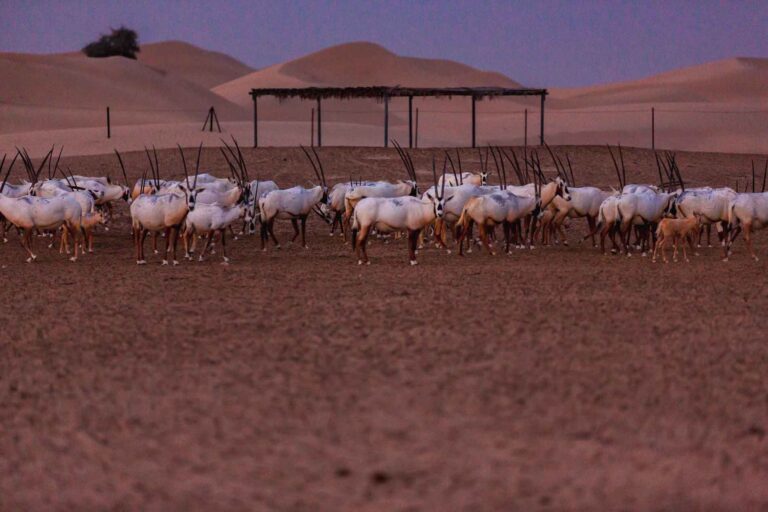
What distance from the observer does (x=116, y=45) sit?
365 ft

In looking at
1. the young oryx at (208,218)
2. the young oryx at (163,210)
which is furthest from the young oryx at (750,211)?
the young oryx at (163,210)

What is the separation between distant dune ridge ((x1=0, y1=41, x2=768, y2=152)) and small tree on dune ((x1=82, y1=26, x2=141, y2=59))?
10.3m

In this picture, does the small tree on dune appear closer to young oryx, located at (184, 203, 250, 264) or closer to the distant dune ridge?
the distant dune ridge

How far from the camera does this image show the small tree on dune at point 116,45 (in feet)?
366

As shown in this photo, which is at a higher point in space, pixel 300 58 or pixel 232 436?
pixel 300 58

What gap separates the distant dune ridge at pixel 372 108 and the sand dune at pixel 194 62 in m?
28.2

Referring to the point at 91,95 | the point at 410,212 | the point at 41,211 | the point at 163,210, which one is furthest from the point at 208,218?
the point at 91,95

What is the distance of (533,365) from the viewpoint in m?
9.27

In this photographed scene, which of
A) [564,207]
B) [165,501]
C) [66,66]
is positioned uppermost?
[66,66]

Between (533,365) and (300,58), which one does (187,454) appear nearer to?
(533,365)

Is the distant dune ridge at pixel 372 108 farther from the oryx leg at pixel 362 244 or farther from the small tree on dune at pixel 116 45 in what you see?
the oryx leg at pixel 362 244

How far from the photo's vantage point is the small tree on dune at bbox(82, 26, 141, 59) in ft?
366

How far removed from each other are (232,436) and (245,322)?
4.04 m

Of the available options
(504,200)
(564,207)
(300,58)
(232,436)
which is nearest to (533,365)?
(232,436)
